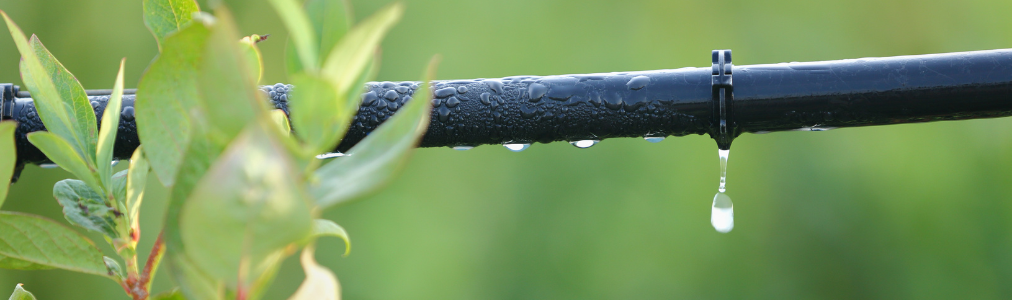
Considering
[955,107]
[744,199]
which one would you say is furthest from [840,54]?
[955,107]

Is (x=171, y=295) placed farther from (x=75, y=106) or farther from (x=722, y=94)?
(x=722, y=94)

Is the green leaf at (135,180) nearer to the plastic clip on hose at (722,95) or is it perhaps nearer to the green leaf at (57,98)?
the green leaf at (57,98)

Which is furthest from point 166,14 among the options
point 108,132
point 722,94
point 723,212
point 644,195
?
point 644,195

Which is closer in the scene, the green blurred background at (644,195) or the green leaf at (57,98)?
the green leaf at (57,98)

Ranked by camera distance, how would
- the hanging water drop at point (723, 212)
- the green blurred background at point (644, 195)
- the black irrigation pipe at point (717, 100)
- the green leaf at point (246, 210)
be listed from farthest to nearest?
the green blurred background at point (644, 195)
the hanging water drop at point (723, 212)
the black irrigation pipe at point (717, 100)
the green leaf at point (246, 210)

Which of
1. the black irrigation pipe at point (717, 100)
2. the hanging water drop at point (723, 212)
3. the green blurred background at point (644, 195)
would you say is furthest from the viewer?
the green blurred background at point (644, 195)

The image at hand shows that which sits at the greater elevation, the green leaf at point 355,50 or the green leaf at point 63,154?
the green leaf at point 355,50

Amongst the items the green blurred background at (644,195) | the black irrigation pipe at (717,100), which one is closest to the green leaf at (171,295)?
the black irrigation pipe at (717,100)
